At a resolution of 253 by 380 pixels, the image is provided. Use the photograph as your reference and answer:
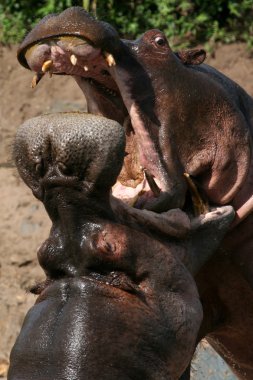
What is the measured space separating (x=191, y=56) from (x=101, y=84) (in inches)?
15.1

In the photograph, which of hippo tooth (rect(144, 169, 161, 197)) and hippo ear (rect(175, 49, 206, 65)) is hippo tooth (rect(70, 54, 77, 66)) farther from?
hippo ear (rect(175, 49, 206, 65))

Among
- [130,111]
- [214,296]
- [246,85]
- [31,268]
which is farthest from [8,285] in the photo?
[130,111]

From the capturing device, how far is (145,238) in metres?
3.03

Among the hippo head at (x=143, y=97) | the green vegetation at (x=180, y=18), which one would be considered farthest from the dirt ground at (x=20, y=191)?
the hippo head at (x=143, y=97)

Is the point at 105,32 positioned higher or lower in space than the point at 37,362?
higher

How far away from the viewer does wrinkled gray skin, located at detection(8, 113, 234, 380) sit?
109 inches

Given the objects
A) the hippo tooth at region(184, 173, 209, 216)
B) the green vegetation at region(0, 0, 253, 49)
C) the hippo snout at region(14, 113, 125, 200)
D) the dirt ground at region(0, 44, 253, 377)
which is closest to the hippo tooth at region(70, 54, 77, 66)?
the hippo snout at region(14, 113, 125, 200)

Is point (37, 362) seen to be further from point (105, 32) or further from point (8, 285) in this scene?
point (8, 285)

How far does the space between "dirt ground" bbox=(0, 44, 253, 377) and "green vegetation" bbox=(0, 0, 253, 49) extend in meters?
0.16

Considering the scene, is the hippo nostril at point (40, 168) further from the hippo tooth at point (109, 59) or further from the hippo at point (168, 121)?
the hippo tooth at point (109, 59)

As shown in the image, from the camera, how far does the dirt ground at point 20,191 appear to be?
730 centimetres

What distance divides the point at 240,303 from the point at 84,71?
106 cm

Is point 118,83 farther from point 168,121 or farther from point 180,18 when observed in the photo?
point 180,18

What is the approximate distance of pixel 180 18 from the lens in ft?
28.1
